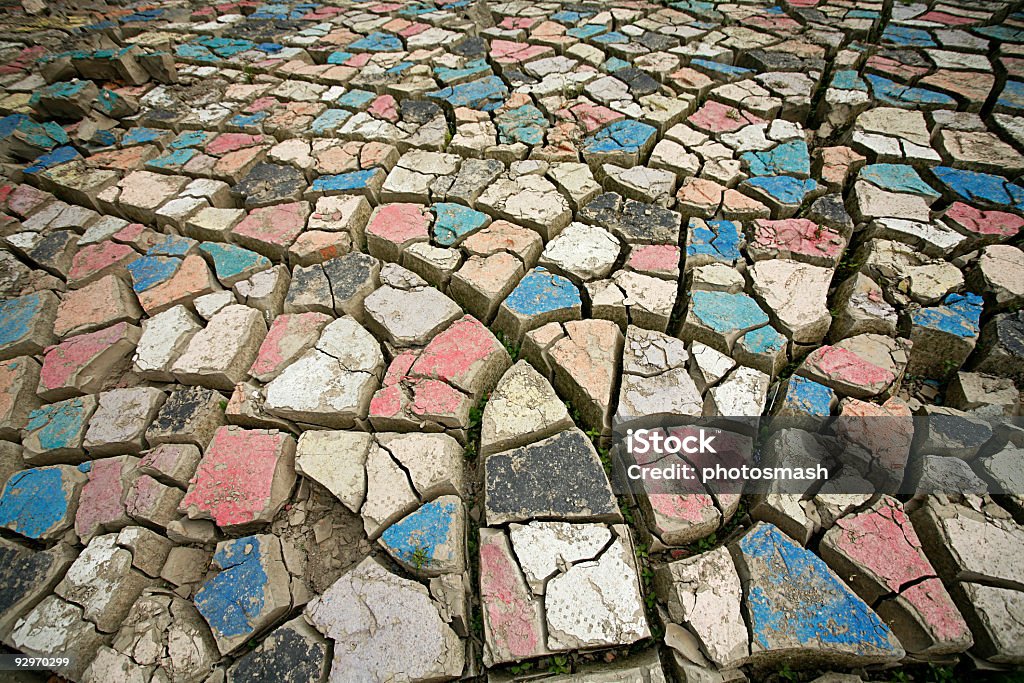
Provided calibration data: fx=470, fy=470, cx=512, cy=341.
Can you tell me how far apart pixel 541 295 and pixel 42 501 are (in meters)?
1.94

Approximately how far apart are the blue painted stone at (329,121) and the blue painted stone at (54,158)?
1.43 meters

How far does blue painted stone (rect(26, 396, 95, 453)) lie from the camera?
1741 mm

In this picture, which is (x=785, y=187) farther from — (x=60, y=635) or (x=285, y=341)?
(x=60, y=635)

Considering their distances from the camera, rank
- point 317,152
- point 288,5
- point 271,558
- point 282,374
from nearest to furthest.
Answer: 1. point 271,558
2. point 282,374
3. point 317,152
4. point 288,5

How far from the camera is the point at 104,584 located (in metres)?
1.46

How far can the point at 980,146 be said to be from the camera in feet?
A: 8.55

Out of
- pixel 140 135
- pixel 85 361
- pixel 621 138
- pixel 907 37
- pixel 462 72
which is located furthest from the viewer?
pixel 907 37

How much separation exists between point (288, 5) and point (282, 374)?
4.89m

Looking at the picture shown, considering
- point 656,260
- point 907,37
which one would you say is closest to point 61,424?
point 656,260

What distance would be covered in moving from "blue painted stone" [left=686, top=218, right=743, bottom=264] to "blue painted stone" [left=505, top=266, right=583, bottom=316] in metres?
0.60

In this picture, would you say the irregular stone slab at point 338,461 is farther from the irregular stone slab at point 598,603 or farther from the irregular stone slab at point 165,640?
the irregular stone slab at point 598,603

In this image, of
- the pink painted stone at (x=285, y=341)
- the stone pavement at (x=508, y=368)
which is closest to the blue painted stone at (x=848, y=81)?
the stone pavement at (x=508, y=368)

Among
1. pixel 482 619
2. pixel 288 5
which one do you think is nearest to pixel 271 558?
pixel 482 619

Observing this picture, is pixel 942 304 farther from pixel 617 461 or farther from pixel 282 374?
pixel 282 374
